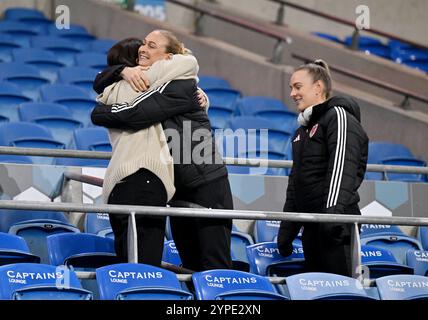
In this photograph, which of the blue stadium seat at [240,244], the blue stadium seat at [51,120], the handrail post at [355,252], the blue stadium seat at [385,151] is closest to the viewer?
the handrail post at [355,252]

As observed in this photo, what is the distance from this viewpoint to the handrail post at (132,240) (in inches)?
211

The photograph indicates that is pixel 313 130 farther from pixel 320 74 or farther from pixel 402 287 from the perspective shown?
pixel 402 287

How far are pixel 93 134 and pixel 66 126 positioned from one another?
0.67 m

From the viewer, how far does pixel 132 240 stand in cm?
541

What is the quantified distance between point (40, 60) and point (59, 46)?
2.57 feet

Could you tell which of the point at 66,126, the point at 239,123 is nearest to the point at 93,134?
the point at 66,126

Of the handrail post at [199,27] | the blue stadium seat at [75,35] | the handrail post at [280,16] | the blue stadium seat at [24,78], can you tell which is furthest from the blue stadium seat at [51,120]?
the handrail post at [280,16]

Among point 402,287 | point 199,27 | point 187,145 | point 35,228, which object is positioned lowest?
point 402,287

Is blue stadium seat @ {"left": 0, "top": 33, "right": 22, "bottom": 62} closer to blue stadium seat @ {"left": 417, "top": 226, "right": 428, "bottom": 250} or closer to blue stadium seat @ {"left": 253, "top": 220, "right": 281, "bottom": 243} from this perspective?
blue stadium seat @ {"left": 253, "top": 220, "right": 281, "bottom": 243}

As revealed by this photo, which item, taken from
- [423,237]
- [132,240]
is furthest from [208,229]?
[423,237]

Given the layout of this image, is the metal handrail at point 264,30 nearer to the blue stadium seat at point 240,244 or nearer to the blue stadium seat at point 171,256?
the blue stadium seat at point 240,244

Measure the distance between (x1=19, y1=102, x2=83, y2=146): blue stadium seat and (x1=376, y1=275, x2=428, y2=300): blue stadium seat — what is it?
3503 millimetres

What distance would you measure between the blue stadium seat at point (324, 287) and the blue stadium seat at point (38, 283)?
1076 millimetres

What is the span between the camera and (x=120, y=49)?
5820mm
